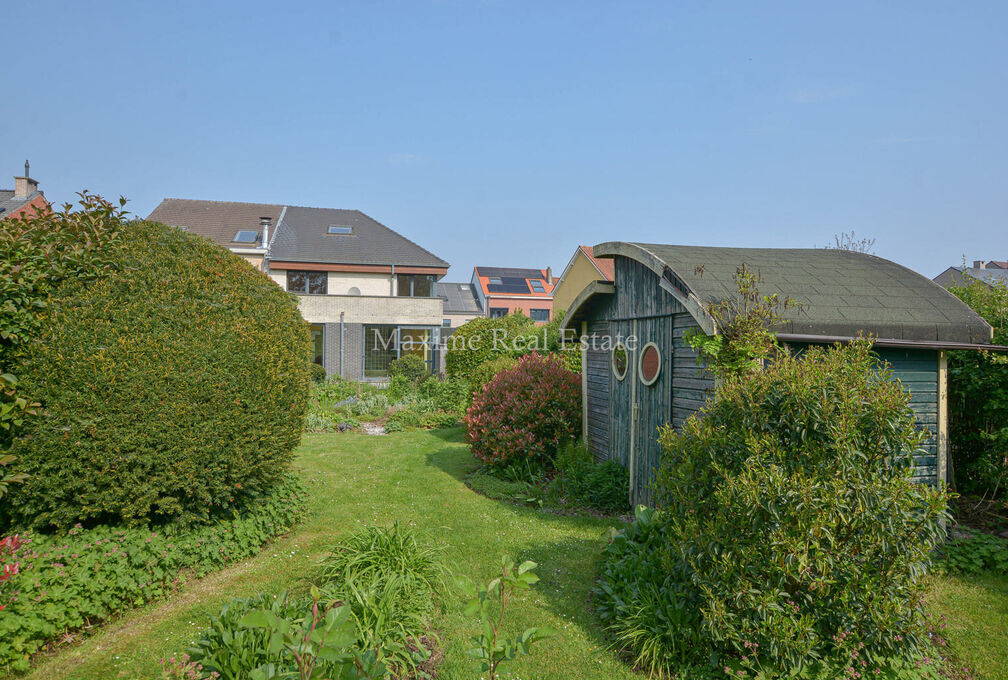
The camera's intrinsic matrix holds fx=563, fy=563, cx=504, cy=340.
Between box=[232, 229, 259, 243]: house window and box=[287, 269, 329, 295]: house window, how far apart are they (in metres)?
3.88

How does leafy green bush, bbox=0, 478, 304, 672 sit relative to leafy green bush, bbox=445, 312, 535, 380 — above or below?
below

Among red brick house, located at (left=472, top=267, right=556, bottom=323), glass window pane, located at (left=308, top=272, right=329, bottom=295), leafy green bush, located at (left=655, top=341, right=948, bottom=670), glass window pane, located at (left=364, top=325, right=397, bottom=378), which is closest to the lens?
leafy green bush, located at (left=655, top=341, right=948, bottom=670)

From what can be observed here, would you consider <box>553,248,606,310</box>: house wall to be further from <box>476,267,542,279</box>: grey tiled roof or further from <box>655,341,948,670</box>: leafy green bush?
<box>655,341,948,670</box>: leafy green bush

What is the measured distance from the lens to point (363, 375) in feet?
78.4

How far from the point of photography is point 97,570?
15.3 ft

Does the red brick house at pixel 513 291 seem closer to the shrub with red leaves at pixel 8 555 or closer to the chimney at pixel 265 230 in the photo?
the chimney at pixel 265 230

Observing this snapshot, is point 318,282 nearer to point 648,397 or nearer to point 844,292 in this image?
point 648,397

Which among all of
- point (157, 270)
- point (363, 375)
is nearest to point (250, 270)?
point (157, 270)

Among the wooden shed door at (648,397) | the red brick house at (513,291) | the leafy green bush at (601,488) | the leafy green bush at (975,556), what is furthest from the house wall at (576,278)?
the leafy green bush at (975,556)

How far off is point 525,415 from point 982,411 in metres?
6.35

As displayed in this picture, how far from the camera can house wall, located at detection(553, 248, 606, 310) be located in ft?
109

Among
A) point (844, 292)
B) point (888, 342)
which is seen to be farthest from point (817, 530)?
point (844, 292)

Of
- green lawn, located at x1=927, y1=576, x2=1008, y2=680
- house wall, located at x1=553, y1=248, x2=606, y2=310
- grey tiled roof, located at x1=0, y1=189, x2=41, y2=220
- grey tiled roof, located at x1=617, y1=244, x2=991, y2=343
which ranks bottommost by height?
green lawn, located at x1=927, y1=576, x2=1008, y2=680

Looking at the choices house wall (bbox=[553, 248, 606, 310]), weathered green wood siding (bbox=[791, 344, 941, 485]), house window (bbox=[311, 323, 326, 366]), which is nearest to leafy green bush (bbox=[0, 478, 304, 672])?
weathered green wood siding (bbox=[791, 344, 941, 485])
